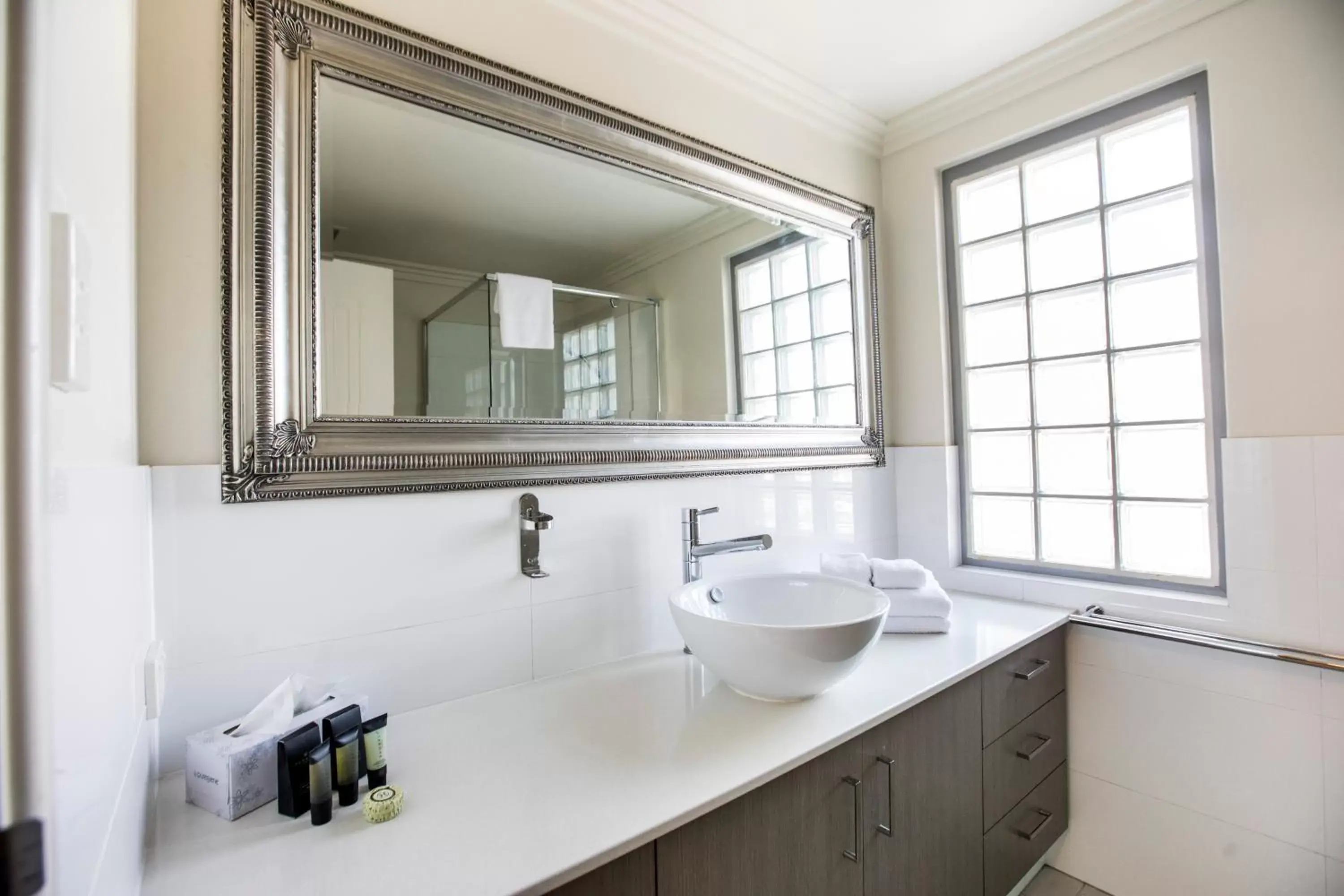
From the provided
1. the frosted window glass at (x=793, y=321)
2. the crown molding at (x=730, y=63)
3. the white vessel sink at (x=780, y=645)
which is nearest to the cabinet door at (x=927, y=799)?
the white vessel sink at (x=780, y=645)

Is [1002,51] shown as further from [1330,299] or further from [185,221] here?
[185,221]

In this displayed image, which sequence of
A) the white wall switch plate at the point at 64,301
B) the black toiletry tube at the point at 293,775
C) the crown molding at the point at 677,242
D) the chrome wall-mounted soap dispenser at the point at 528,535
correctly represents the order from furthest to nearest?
the crown molding at the point at 677,242, the chrome wall-mounted soap dispenser at the point at 528,535, the black toiletry tube at the point at 293,775, the white wall switch plate at the point at 64,301

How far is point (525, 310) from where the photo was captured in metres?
1.37

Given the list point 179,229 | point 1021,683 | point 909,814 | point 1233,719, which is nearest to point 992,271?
point 1021,683

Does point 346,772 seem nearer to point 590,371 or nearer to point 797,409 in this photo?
point 590,371

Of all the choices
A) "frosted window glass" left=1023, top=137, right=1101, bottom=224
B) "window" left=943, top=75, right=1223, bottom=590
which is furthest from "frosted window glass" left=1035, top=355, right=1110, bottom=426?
"frosted window glass" left=1023, top=137, right=1101, bottom=224

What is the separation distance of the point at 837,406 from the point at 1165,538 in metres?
1.00

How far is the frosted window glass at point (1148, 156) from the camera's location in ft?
5.60

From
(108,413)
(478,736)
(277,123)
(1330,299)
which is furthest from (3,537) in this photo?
(1330,299)

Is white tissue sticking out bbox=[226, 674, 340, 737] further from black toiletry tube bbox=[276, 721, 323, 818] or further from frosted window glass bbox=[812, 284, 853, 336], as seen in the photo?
frosted window glass bbox=[812, 284, 853, 336]

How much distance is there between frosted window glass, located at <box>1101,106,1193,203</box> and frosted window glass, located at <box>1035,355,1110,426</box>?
50cm

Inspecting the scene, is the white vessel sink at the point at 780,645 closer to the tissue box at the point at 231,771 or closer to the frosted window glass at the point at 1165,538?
the tissue box at the point at 231,771

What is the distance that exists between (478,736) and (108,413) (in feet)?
2.44

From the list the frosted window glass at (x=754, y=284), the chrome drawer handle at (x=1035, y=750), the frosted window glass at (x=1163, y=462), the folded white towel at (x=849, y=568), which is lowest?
the chrome drawer handle at (x=1035, y=750)
